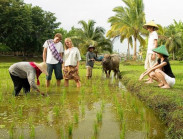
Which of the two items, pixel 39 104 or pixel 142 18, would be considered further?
pixel 142 18

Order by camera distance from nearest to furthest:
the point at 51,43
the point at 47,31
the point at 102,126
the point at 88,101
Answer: the point at 102,126 < the point at 88,101 < the point at 51,43 < the point at 47,31

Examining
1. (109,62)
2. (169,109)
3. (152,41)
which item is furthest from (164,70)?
(109,62)

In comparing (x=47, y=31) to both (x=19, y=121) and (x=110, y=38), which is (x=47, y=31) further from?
(x=19, y=121)

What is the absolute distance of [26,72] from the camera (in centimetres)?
445

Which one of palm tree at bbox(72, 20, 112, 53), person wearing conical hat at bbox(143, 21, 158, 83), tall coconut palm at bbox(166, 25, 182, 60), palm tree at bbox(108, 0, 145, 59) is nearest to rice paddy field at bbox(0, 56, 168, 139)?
person wearing conical hat at bbox(143, 21, 158, 83)

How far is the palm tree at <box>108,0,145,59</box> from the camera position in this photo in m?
21.1

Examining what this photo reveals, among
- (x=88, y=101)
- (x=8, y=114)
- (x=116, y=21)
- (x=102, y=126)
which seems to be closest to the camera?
(x=102, y=126)

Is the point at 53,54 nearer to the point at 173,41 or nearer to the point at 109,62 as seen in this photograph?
the point at 109,62

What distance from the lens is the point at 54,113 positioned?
346cm

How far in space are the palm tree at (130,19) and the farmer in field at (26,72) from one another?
56.4 feet

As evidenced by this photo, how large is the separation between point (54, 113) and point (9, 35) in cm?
2321

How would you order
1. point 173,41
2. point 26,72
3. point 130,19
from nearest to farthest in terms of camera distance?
point 26,72 → point 130,19 → point 173,41

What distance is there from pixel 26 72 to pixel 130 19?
60.1 feet

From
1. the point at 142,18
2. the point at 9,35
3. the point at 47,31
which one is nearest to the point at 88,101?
the point at 142,18
